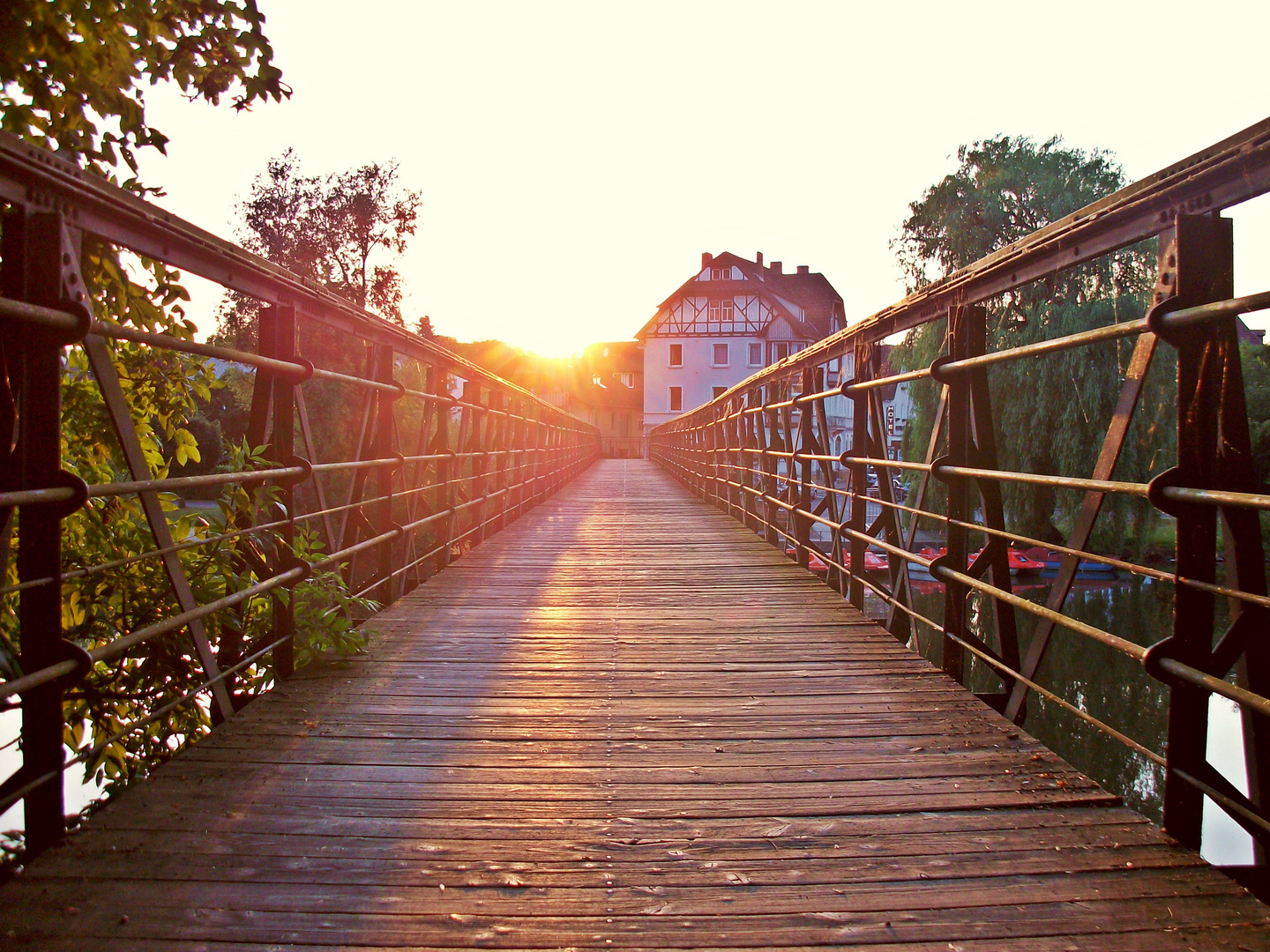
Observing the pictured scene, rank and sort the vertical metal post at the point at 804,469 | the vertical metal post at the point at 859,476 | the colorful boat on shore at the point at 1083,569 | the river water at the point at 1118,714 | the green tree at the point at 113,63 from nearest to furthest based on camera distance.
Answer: the green tree at the point at 113,63
the vertical metal post at the point at 859,476
the vertical metal post at the point at 804,469
the river water at the point at 1118,714
the colorful boat on shore at the point at 1083,569

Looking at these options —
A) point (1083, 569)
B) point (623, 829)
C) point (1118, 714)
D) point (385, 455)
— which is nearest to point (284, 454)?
point (385, 455)

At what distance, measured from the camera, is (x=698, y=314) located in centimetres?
4228

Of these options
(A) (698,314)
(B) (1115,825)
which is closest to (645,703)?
(B) (1115,825)

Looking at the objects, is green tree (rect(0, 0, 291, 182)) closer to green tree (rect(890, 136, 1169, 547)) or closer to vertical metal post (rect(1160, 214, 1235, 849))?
vertical metal post (rect(1160, 214, 1235, 849))

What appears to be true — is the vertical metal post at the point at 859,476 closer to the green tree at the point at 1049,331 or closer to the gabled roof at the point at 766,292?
the green tree at the point at 1049,331

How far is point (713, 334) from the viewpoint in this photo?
41875mm

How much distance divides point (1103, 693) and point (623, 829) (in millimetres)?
12170

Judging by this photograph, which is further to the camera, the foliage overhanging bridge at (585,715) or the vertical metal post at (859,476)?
the vertical metal post at (859,476)

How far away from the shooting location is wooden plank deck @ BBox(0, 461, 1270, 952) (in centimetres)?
143

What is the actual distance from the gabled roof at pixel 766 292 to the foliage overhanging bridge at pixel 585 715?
3889cm

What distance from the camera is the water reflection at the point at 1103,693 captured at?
33.8ft

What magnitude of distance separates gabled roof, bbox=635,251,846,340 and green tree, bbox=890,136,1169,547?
999 inches

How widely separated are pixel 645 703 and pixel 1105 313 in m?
13.1

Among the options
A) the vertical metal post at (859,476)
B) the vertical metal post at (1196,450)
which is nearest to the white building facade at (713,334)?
the vertical metal post at (859,476)
